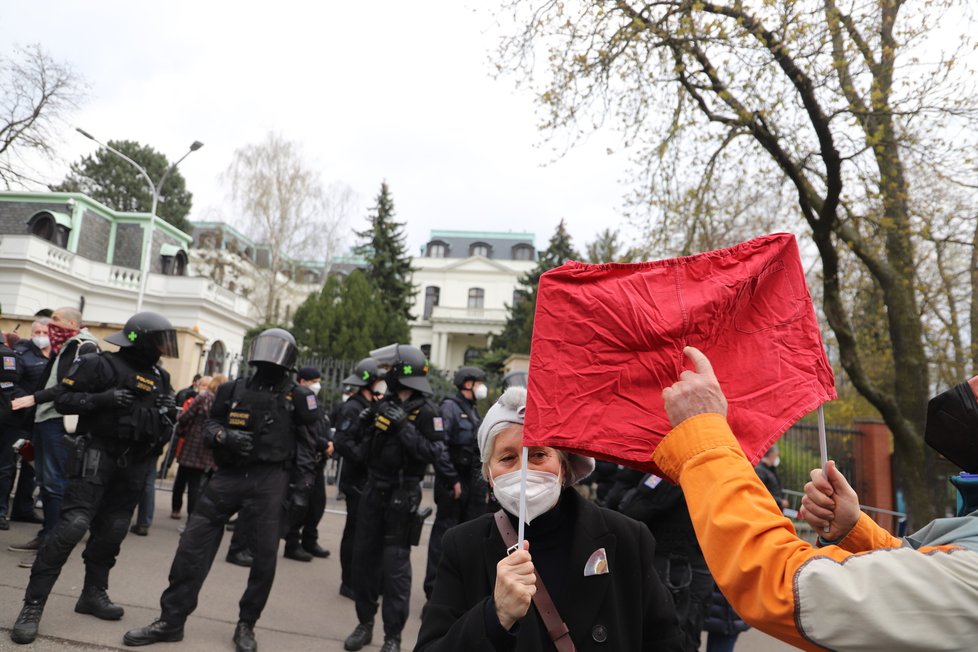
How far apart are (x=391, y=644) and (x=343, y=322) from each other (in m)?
31.6

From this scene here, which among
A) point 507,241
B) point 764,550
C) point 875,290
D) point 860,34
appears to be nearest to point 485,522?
point 764,550

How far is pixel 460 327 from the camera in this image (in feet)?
210

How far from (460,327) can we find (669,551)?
58973mm

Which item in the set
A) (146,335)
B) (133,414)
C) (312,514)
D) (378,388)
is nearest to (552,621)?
(133,414)

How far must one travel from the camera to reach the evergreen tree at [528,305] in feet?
134

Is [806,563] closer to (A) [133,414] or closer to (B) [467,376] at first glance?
(A) [133,414]

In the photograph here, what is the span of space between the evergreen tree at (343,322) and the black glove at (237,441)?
29.9 metres

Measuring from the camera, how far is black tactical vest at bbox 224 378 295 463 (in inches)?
216

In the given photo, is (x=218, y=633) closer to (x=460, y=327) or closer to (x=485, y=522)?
(x=485, y=522)

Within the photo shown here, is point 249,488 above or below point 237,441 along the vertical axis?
below

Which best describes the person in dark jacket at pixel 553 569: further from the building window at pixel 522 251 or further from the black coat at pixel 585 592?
the building window at pixel 522 251

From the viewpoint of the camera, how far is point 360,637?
5.73 m

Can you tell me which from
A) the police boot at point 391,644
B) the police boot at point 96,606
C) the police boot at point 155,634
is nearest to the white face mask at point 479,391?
the police boot at point 391,644

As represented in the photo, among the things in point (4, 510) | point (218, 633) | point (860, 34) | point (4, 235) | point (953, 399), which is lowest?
point (218, 633)
